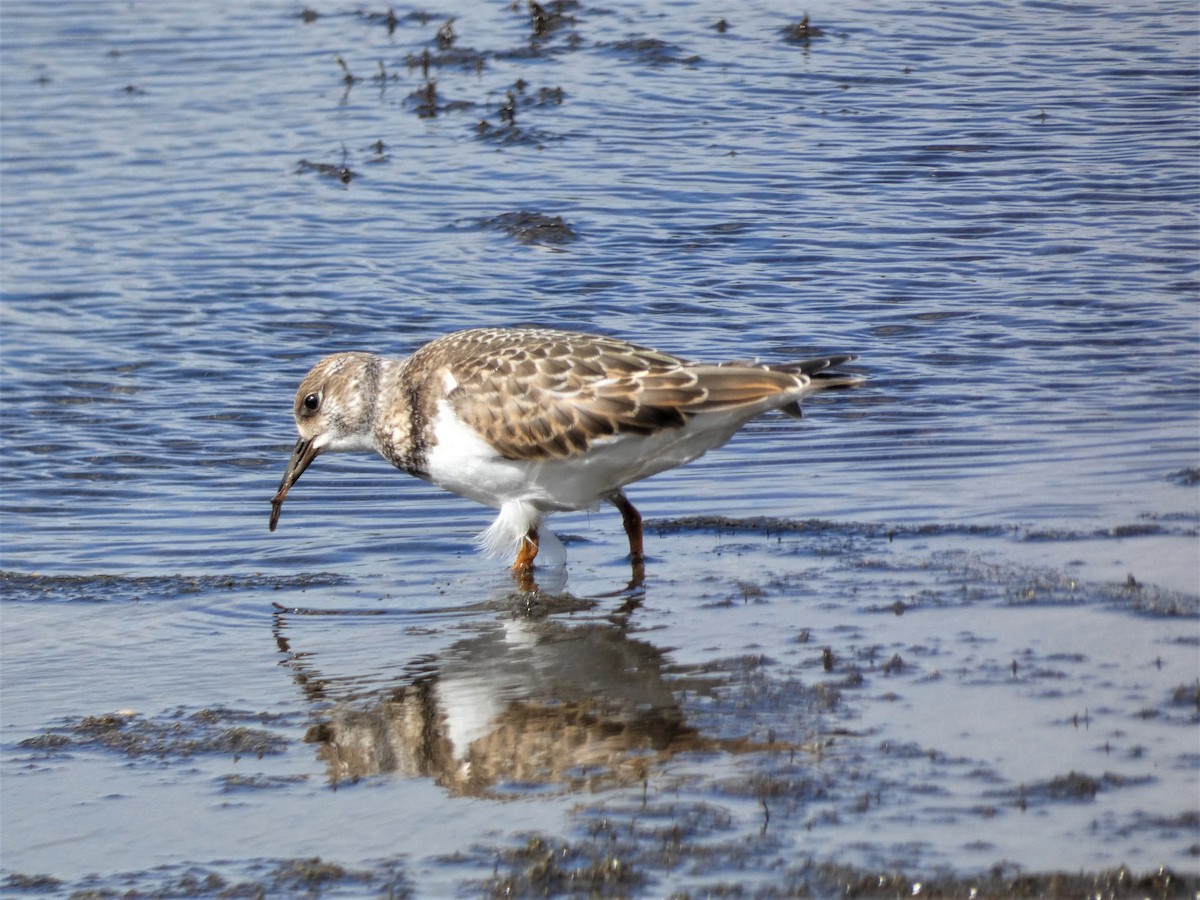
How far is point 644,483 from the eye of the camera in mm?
9734

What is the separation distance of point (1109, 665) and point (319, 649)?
11.2 feet

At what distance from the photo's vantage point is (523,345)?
26.7ft

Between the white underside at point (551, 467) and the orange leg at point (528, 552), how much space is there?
30 millimetres

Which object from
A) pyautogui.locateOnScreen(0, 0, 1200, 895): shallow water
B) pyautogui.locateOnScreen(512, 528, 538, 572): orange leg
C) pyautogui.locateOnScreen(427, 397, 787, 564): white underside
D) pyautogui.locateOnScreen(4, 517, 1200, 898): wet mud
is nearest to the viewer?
pyautogui.locateOnScreen(4, 517, 1200, 898): wet mud

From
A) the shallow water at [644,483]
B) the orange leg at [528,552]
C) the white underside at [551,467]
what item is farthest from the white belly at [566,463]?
the shallow water at [644,483]

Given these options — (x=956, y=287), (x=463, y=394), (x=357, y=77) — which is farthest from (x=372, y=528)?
(x=357, y=77)

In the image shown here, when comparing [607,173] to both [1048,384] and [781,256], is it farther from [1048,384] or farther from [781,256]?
[1048,384]

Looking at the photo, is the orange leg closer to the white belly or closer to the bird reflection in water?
the white belly

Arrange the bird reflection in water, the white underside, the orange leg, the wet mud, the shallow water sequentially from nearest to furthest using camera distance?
the wet mud < the shallow water < the bird reflection in water < the white underside < the orange leg

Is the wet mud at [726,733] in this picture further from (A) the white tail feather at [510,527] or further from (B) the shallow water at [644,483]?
(A) the white tail feather at [510,527]

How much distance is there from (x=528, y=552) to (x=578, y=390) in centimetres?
98

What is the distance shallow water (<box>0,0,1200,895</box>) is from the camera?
5.51 m

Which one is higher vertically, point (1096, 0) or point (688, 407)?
point (1096, 0)

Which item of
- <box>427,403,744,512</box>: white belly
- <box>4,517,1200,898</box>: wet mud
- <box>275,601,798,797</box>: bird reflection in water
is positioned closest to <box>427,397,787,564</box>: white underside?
<box>427,403,744,512</box>: white belly
